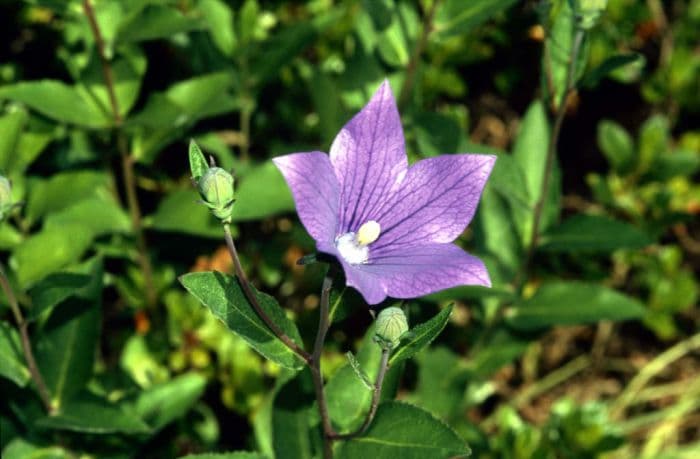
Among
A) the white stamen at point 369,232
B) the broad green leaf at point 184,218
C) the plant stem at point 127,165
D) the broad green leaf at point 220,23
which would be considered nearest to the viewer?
the white stamen at point 369,232

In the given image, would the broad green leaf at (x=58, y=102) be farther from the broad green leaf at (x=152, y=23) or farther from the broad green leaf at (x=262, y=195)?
the broad green leaf at (x=262, y=195)

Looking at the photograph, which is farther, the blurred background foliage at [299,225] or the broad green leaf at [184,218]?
the broad green leaf at [184,218]

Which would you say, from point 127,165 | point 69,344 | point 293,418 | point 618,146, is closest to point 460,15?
point 618,146

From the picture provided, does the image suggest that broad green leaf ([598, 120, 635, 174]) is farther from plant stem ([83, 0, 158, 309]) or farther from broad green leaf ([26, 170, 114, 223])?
broad green leaf ([26, 170, 114, 223])

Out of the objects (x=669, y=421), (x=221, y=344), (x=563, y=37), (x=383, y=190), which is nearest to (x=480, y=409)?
(x=669, y=421)

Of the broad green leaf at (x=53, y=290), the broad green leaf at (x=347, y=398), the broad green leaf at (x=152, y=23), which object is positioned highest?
the broad green leaf at (x=152, y=23)

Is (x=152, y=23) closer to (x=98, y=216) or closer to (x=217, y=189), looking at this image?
(x=98, y=216)

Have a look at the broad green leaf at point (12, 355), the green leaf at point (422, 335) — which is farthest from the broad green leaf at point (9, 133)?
the green leaf at point (422, 335)
